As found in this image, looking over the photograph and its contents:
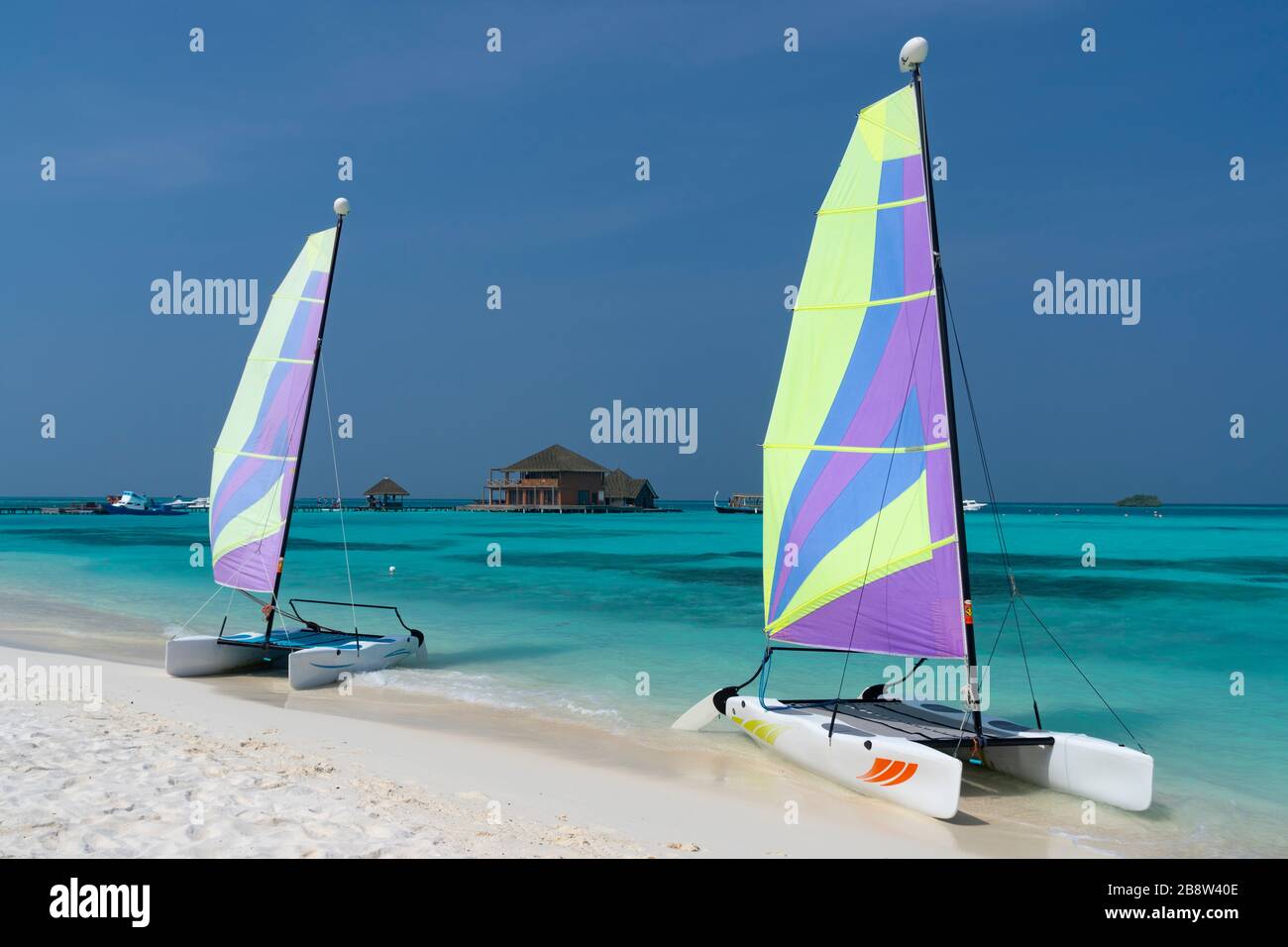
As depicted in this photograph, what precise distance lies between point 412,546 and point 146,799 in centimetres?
4410

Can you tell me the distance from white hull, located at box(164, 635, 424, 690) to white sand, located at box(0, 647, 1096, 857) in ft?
5.02

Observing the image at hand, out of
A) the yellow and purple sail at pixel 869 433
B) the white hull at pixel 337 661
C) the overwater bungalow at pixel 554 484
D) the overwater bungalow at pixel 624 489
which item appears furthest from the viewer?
the overwater bungalow at pixel 624 489

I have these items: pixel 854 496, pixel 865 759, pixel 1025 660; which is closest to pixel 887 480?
pixel 854 496

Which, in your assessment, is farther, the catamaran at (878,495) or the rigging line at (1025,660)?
the rigging line at (1025,660)

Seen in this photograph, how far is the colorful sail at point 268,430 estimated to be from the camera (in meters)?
13.2

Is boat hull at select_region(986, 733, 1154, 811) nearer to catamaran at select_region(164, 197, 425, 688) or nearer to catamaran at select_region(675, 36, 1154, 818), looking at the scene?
catamaran at select_region(675, 36, 1154, 818)

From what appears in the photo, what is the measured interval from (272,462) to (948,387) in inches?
402

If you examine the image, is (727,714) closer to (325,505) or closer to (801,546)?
(801,546)

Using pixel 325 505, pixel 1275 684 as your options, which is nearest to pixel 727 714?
pixel 1275 684

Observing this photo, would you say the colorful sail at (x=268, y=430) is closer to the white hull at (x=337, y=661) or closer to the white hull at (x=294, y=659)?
the white hull at (x=294, y=659)

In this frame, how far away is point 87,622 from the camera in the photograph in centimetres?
1909

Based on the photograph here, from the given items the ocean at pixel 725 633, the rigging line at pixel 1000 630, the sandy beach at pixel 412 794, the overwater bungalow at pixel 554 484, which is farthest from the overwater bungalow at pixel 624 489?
the sandy beach at pixel 412 794

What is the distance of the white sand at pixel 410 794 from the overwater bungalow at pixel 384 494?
4310 inches

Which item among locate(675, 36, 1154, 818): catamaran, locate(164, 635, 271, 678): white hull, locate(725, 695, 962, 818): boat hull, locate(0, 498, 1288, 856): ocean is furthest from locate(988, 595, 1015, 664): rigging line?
locate(164, 635, 271, 678): white hull
